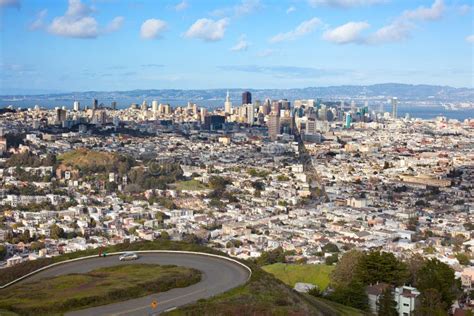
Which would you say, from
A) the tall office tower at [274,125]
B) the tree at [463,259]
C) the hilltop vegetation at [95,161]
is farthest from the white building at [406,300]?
the tall office tower at [274,125]

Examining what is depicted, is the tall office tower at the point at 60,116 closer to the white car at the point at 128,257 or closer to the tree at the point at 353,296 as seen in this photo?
the white car at the point at 128,257

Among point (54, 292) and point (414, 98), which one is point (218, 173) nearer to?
point (54, 292)

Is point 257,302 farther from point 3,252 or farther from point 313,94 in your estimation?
point 313,94

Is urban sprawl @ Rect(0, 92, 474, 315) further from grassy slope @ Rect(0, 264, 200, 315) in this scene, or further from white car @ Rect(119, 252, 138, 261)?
white car @ Rect(119, 252, 138, 261)

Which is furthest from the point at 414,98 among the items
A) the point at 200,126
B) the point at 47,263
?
the point at 47,263

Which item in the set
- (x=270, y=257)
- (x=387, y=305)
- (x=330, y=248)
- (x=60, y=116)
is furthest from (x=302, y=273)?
(x=60, y=116)
